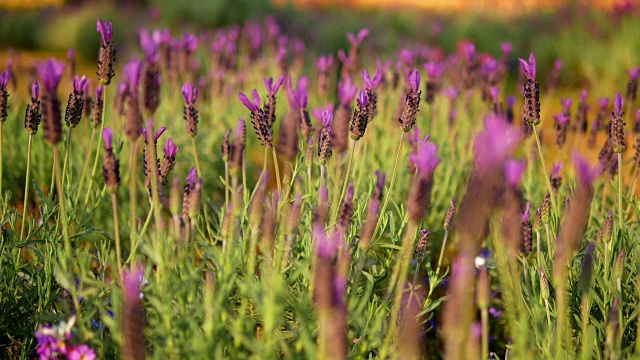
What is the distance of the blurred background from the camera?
6.76 m

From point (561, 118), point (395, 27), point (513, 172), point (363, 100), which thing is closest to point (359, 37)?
point (561, 118)

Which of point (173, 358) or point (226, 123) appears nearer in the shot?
point (173, 358)

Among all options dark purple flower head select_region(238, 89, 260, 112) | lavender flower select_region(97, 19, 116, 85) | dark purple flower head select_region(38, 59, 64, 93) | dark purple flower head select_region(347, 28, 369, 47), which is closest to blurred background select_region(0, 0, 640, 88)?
dark purple flower head select_region(347, 28, 369, 47)

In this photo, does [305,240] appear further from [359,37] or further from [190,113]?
[359,37]

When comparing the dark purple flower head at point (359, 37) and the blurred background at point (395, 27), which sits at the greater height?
the blurred background at point (395, 27)

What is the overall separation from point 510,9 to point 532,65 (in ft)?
31.3

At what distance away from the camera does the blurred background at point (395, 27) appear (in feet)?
22.2

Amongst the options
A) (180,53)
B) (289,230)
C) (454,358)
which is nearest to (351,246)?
(289,230)

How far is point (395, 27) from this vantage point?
9578 mm

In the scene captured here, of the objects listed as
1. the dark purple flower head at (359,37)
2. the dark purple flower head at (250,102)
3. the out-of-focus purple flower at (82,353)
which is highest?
the dark purple flower head at (359,37)

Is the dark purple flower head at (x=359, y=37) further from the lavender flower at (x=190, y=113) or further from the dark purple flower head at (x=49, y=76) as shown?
the dark purple flower head at (x=49, y=76)

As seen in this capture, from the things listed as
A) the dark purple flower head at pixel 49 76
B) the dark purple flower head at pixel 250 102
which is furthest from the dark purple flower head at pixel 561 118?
the dark purple flower head at pixel 49 76

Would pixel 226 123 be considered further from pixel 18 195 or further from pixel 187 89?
pixel 187 89

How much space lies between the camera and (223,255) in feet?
4.81
